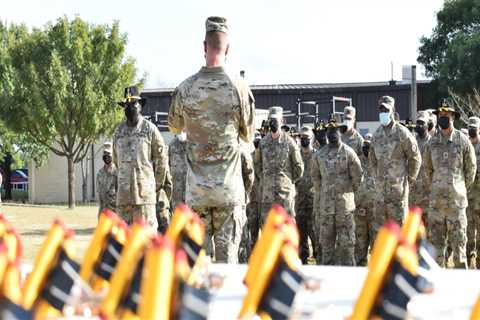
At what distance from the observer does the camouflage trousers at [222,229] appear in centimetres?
666

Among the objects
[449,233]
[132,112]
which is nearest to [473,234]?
[449,233]

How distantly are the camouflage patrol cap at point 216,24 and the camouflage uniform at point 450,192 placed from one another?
201 inches

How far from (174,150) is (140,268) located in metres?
9.42

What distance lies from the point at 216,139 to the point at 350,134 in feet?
21.0

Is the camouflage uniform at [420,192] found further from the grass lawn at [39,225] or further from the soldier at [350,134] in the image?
the grass lawn at [39,225]

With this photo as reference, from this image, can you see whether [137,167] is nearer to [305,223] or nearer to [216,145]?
[216,145]

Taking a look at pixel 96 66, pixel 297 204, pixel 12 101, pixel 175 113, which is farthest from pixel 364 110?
pixel 175 113

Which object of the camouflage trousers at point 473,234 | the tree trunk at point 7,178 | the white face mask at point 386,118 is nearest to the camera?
the white face mask at point 386,118

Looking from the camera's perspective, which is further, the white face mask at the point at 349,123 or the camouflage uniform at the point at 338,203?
the white face mask at the point at 349,123

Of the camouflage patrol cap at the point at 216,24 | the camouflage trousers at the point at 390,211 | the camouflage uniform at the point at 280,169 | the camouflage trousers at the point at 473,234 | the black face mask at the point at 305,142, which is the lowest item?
the camouflage trousers at the point at 473,234

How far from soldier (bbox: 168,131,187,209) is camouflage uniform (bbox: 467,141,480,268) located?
4071 mm

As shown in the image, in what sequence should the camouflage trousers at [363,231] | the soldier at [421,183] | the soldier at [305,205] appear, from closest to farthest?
1. the camouflage trousers at [363,231]
2. the soldier at [421,183]
3. the soldier at [305,205]

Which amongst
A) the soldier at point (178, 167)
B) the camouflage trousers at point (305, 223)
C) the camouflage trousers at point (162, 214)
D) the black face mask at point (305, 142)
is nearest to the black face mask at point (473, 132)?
the camouflage trousers at point (305, 223)

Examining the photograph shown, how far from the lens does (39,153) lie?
4016cm
